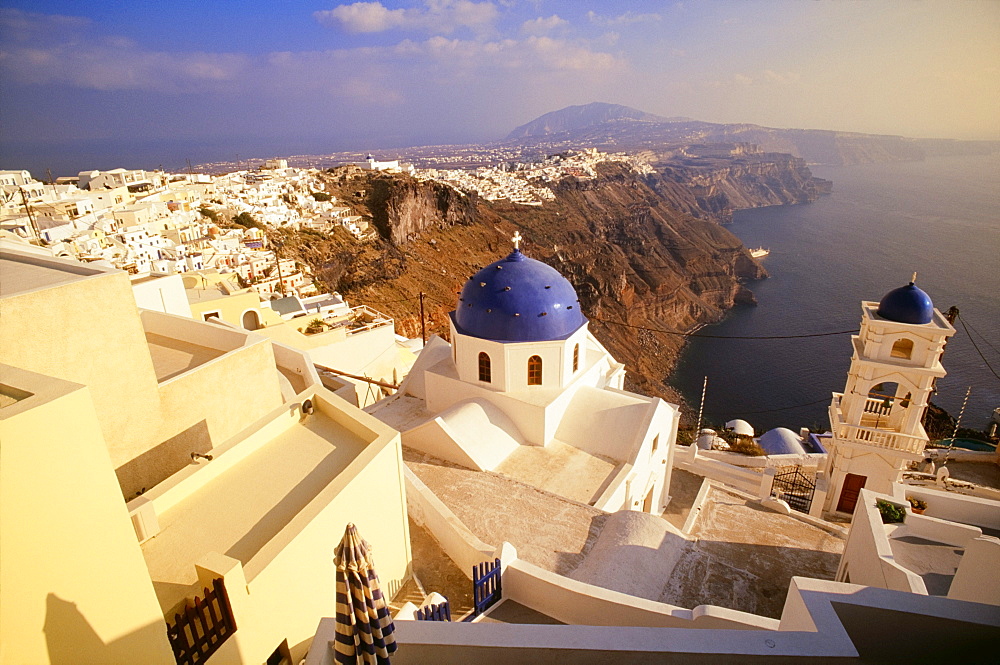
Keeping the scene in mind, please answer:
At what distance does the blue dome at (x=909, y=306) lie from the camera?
10.5 metres

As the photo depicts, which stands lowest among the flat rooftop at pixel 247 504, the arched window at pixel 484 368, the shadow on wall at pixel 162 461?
the arched window at pixel 484 368

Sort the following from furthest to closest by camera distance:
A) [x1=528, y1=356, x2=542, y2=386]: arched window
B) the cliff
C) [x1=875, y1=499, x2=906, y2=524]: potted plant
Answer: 1. the cliff
2. [x1=528, y1=356, x2=542, y2=386]: arched window
3. [x1=875, y1=499, x2=906, y2=524]: potted plant

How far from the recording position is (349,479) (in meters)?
5.77

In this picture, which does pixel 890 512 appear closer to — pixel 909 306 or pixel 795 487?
pixel 909 306

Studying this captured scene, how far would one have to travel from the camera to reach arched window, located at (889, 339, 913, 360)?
36.1 feet

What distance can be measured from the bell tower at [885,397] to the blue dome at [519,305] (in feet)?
21.5

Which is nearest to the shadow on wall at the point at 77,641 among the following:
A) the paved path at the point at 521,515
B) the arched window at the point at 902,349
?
the paved path at the point at 521,515

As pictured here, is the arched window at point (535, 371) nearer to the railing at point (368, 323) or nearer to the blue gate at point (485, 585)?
the blue gate at point (485, 585)

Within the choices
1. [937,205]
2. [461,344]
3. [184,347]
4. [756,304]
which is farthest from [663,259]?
[184,347]

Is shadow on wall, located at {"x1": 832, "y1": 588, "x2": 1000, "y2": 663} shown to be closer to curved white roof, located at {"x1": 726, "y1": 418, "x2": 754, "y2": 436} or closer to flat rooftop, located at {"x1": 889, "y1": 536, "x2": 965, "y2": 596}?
flat rooftop, located at {"x1": 889, "y1": 536, "x2": 965, "y2": 596}

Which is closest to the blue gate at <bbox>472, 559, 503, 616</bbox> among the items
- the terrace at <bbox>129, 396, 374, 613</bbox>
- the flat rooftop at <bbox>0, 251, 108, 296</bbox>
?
the terrace at <bbox>129, 396, 374, 613</bbox>

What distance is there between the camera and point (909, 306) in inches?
415

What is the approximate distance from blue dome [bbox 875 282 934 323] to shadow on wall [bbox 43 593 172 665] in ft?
43.6

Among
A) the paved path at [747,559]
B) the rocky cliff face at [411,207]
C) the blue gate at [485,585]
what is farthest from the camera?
the rocky cliff face at [411,207]
